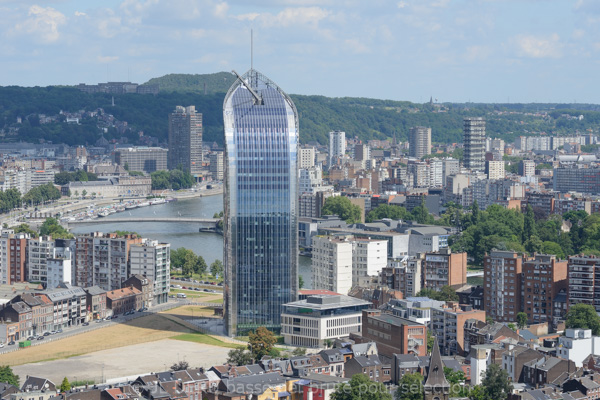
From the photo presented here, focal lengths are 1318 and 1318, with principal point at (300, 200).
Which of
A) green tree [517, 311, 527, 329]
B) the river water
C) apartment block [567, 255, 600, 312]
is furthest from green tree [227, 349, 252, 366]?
the river water

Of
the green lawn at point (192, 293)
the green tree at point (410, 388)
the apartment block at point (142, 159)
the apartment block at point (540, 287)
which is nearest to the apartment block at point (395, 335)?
the green tree at point (410, 388)

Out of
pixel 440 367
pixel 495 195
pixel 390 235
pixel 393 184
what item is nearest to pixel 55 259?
pixel 390 235

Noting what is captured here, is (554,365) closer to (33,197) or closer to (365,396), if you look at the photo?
(365,396)

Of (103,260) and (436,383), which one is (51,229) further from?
(436,383)

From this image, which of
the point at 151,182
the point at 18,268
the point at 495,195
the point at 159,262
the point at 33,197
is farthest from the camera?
the point at 151,182

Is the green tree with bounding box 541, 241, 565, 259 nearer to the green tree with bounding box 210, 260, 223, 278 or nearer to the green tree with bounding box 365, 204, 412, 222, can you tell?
the green tree with bounding box 210, 260, 223, 278
